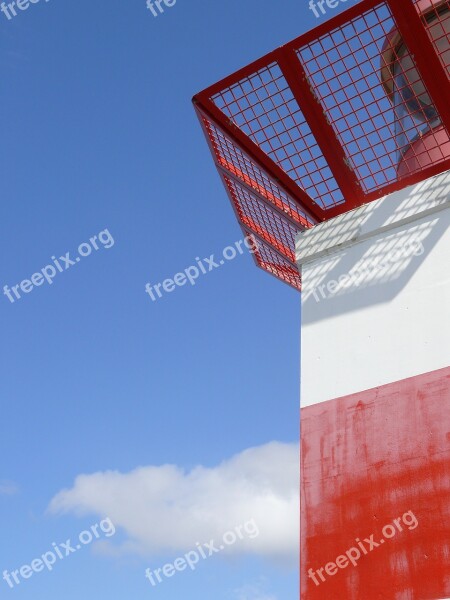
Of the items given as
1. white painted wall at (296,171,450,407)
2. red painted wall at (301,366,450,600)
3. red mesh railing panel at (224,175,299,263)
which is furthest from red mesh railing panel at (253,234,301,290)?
red painted wall at (301,366,450,600)

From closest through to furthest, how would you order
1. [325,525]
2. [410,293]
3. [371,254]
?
[325,525] < [410,293] < [371,254]

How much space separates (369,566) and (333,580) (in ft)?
1.14

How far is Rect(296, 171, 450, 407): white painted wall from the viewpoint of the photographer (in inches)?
264

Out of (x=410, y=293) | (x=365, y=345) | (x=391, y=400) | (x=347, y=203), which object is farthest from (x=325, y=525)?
(x=347, y=203)

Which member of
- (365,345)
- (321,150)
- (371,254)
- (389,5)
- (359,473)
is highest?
(389,5)

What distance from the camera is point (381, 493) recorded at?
624 centimetres

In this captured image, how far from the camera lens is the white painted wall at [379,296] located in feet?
22.0

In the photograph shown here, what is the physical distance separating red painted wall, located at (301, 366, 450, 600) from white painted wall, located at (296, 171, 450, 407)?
233 mm

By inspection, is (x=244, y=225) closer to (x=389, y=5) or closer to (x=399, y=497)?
(x=389, y=5)

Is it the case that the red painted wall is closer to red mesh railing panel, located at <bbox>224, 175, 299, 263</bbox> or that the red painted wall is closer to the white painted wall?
A: the white painted wall

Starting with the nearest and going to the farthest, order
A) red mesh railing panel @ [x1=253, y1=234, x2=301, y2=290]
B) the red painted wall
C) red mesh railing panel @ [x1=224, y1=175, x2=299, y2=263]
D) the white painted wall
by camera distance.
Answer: the red painted wall, the white painted wall, red mesh railing panel @ [x1=224, y1=175, x2=299, y2=263], red mesh railing panel @ [x1=253, y1=234, x2=301, y2=290]

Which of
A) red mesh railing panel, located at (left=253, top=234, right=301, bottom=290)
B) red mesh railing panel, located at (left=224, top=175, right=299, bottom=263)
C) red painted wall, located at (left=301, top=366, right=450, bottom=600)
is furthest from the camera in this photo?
red mesh railing panel, located at (left=253, top=234, right=301, bottom=290)

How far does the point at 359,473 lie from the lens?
21.1ft

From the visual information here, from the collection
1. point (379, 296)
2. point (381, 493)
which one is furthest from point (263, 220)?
point (381, 493)
